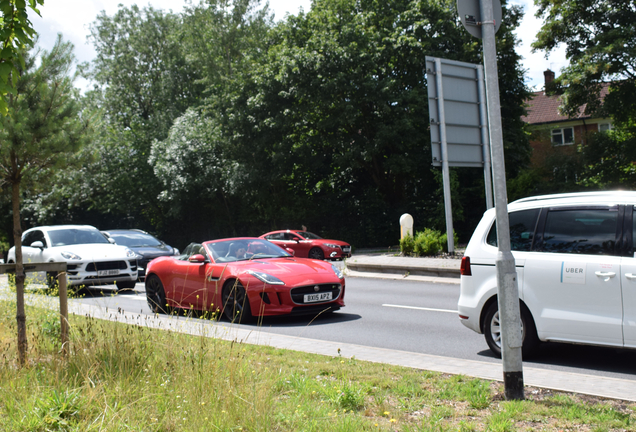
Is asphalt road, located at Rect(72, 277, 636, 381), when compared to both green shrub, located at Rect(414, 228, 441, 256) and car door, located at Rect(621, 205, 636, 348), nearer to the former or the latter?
car door, located at Rect(621, 205, 636, 348)

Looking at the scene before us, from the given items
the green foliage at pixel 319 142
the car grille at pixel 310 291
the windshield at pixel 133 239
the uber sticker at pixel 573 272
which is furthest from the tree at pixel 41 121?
the green foliage at pixel 319 142

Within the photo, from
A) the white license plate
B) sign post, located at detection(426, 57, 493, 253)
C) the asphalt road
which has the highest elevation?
sign post, located at detection(426, 57, 493, 253)

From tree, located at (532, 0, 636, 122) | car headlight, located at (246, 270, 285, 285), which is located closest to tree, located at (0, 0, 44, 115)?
car headlight, located at (246, 270, 285, 285)

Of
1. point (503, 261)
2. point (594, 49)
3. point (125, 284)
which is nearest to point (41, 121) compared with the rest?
point (125, 284)

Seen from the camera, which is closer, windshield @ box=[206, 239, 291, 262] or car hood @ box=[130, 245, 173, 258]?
windshield @ box=[206, 239, 291, 262]

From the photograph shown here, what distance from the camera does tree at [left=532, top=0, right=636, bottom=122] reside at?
89.7ft

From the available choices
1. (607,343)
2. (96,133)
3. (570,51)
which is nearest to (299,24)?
(570,51)

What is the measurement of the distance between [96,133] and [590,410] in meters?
9.21

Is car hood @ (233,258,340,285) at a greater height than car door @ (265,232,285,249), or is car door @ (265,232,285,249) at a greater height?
car door @ (265,232,285,249)

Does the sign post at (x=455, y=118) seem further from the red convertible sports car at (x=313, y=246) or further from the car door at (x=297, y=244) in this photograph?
the car door at (x=297, y=244)

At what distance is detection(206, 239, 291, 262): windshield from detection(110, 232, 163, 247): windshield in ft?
29.0

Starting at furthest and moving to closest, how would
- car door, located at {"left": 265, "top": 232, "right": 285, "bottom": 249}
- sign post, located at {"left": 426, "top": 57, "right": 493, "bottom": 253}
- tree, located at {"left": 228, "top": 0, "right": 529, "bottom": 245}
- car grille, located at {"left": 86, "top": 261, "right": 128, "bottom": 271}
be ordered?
tree, located at {"left": 228, "top": 0, "right": 529, "bottom": 245}, car door, located at {"left": 265, "top": 232, "right": 285, "bottom": 249}, sign post, located at {"left": 426, "top": 57, "right": 493, "bottom": 253}, car grille, located at {"left": 86, "top": 261, "right": 128, "bottom": 271}

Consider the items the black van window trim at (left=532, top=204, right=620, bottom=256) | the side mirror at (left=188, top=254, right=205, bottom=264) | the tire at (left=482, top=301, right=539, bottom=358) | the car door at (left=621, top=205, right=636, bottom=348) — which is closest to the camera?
the car door at (left=621, top=205, right=636, bottom=348)

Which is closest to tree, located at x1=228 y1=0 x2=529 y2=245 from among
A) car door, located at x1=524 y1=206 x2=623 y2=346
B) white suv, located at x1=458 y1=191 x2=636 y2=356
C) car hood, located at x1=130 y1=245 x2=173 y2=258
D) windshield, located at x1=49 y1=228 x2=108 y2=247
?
car hood, located at x1=130 y1=245 x2=173 y2=258
